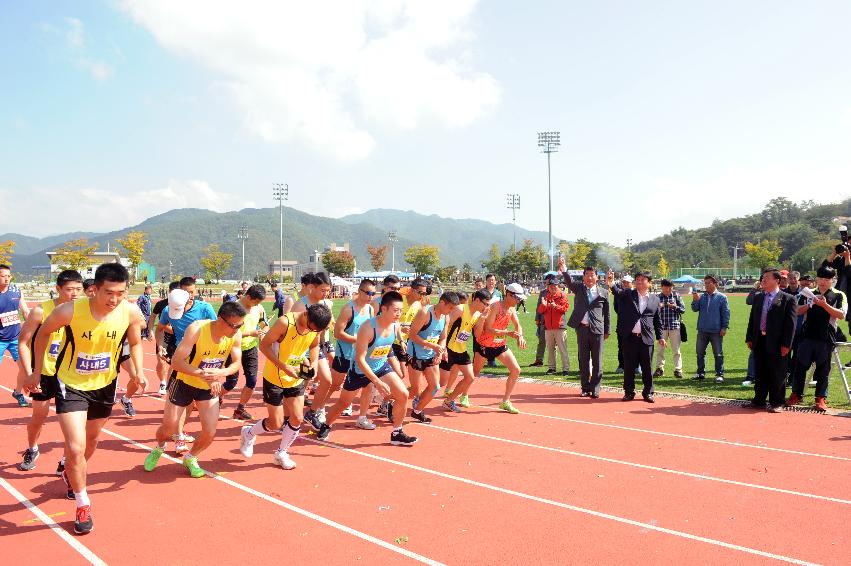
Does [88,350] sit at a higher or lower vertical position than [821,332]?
higher

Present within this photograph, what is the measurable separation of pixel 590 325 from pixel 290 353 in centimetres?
587

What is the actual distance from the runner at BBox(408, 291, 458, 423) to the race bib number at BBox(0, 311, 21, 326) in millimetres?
5293

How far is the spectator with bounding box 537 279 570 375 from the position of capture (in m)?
11.6

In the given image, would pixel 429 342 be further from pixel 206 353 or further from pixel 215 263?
pixel 215 263

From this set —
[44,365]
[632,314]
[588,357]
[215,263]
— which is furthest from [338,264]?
[44,365]

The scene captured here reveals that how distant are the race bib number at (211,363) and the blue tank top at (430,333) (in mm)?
3067

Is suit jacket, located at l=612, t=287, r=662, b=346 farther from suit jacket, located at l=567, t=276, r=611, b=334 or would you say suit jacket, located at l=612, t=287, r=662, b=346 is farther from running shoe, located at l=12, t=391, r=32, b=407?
running shoe, located at l=12, t=391, r=32, b=407

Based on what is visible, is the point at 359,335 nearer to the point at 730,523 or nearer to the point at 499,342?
the point at 499,342

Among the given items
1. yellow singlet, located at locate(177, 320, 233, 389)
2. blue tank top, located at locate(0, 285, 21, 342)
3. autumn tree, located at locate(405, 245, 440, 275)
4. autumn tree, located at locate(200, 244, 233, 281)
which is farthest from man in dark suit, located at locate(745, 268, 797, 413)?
autumn tree, located at locate(405, 245, 440, 275)

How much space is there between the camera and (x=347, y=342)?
7324mm

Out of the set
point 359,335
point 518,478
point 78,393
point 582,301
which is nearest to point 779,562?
point 518,478

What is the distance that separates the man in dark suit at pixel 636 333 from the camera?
31.4ft

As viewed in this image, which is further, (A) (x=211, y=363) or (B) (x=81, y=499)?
(A) (x=211, y=363)

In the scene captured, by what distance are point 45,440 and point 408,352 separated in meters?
4.57
